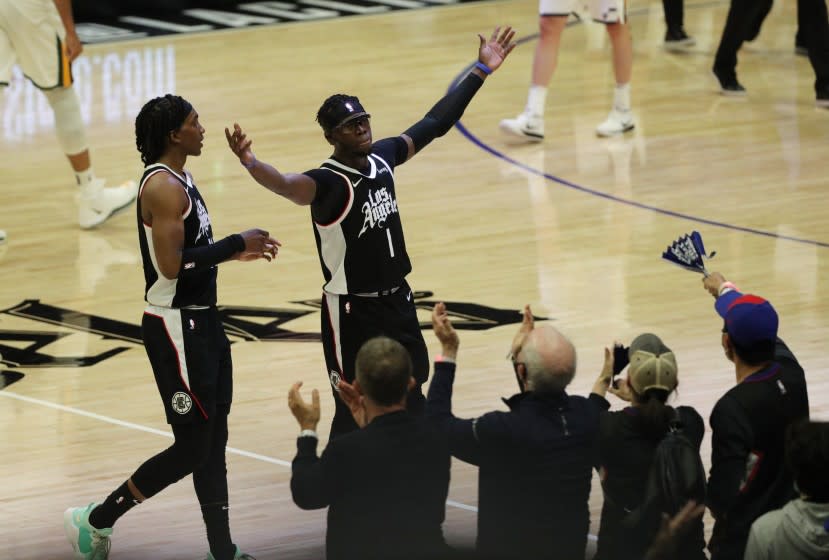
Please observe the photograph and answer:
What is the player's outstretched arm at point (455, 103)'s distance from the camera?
5465 millimetres

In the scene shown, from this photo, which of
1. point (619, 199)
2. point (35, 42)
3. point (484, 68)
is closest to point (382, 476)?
point (484, 68)

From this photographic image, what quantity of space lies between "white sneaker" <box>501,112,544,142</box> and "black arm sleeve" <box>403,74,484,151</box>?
4520 millimetres

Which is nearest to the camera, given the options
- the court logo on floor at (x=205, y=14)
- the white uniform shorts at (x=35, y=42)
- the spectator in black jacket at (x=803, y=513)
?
the spectator in black jacket at (x=803, y=513)

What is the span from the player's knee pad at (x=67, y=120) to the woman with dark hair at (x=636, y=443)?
531 centimetres

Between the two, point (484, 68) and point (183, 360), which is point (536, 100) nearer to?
point (484, 68)

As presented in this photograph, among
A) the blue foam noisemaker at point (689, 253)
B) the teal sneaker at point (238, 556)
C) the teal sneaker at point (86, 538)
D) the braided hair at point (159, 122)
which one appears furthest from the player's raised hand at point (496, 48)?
the teal sneaker at point (86, 538)

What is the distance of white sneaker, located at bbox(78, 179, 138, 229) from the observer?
8727 millimetres

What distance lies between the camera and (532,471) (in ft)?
12.4

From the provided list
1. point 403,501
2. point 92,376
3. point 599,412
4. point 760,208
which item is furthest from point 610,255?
point 403,501

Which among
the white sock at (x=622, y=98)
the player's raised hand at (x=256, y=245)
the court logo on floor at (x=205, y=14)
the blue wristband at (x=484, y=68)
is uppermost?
the blue wristband at (x=484, y=68)

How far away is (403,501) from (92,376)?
3519 mm

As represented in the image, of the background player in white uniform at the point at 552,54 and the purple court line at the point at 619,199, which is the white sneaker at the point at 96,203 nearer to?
the purple court line at the point at 619,199

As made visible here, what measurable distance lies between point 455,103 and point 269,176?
3.49 ft

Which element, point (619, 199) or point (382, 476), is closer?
point (382, 476)
